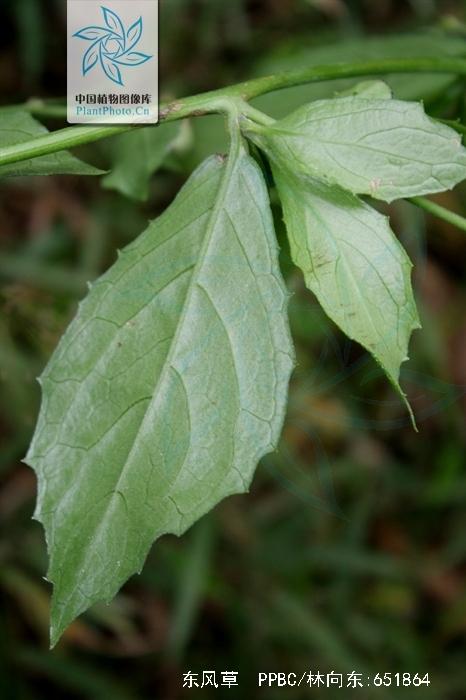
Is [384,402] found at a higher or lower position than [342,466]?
higher

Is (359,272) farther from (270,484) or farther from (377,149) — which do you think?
(270,484)

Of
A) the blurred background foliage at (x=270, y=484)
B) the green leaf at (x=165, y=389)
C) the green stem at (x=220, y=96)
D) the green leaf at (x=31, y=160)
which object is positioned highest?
the green stem at (x=220, y=96)

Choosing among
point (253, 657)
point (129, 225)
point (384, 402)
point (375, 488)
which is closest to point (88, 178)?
point (129, 225)

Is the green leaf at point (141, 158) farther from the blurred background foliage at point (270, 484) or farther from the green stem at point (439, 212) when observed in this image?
the blurred background foliage at point (270, 484)

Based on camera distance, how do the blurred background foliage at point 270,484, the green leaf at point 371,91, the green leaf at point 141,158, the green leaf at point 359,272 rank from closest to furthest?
the green leaf at point 359,272
the green leaf at point 371,91
the green leaf at point 141,158
the blurred background foliage at point 270,484

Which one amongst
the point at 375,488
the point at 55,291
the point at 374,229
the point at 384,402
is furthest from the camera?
the point at 375,488

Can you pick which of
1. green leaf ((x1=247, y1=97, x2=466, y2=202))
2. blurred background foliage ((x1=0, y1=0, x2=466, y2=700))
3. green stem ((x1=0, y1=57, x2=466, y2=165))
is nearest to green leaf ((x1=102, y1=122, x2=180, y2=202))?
green stem ((x1=0, y1=57, x2=466, y2=165))

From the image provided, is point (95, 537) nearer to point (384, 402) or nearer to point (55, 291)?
point (55, 291)

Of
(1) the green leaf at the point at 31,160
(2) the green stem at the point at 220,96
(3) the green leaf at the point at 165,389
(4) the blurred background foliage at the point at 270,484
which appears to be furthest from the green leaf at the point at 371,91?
(4) the blurred background foliage at the point at 270,484
